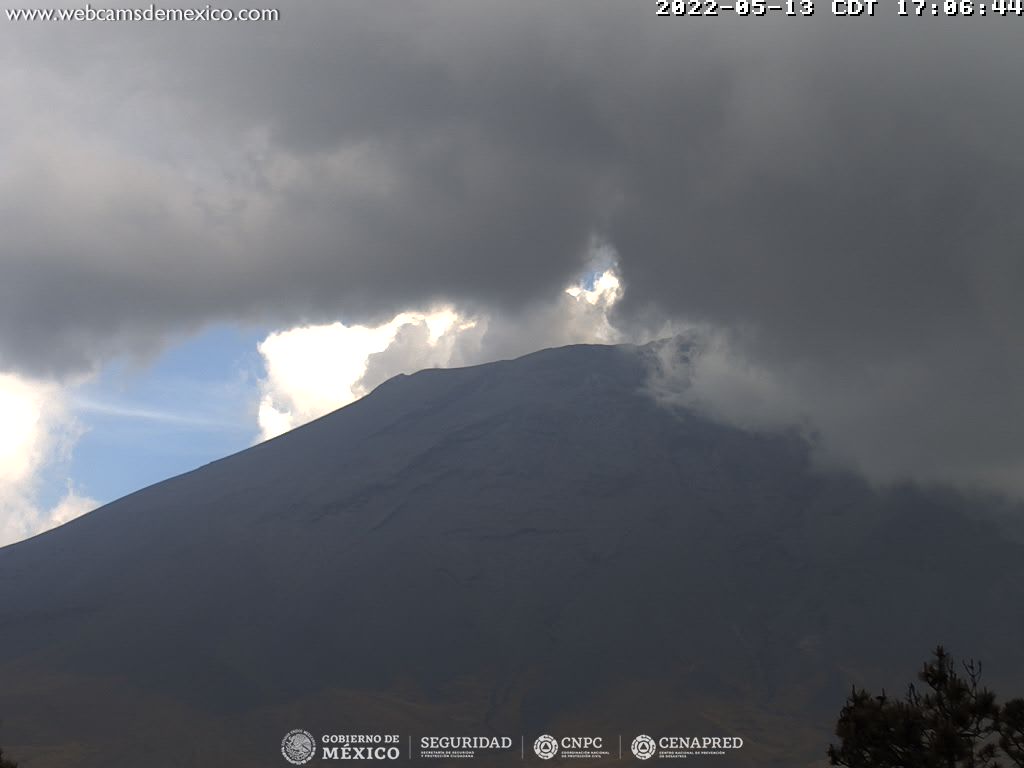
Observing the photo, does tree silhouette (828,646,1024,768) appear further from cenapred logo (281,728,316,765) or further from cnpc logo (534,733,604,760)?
cenapred logo (281,728,316,765)

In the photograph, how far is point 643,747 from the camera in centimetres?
16500

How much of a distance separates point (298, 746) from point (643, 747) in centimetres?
5403

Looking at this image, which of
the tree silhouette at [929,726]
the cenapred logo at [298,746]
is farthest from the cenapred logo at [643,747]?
the tree silhouette at [929,726]

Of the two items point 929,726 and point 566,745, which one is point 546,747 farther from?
point 929,726

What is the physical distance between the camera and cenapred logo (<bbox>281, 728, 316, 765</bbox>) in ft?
535

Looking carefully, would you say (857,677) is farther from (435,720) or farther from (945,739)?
(945,739)

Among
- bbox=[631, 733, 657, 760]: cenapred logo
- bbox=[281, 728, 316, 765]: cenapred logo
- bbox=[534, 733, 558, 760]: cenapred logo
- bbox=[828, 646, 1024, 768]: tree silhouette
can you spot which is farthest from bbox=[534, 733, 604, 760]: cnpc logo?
bbox=[828, 646, 1024, 768]: tree silhouette

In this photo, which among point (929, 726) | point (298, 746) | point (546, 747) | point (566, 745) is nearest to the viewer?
point (929, 726)

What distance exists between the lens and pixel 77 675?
189000 millimetres

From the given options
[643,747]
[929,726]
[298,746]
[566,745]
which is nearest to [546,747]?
[566,745]

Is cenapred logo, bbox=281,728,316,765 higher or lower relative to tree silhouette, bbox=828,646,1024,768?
higher

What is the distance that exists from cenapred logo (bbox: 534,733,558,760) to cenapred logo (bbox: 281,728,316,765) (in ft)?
117

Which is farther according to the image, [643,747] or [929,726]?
[643,747]

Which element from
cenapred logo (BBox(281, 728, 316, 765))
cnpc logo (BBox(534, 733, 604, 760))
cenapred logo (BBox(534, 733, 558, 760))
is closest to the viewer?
cenapred logo (BBox(281, 728, 316, 765))
